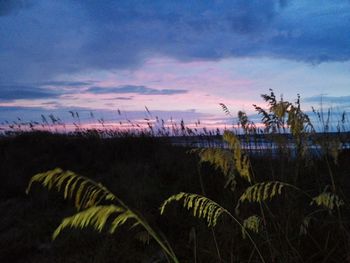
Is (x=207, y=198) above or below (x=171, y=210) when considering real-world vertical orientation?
above

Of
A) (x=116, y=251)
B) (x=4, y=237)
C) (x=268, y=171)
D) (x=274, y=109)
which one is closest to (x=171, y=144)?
(x=268, y=171)

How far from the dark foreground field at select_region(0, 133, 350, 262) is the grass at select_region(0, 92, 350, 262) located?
0.02m

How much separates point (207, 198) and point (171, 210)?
3.90m

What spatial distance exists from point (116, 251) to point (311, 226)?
2193 millimetres

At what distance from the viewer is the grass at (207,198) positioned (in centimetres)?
370

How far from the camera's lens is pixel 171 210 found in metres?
6.52

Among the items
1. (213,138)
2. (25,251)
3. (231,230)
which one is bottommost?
(25,251)

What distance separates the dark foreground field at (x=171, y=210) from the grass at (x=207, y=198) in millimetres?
16

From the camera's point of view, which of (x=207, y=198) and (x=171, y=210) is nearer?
(x=207, y=198)

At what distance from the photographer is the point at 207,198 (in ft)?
A: 8.81

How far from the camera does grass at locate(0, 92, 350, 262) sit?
12.1 feet

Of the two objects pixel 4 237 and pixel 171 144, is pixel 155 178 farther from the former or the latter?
pixel 171 144

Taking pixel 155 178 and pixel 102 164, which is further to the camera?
pixel 102 164

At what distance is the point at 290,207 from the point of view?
172 inches
